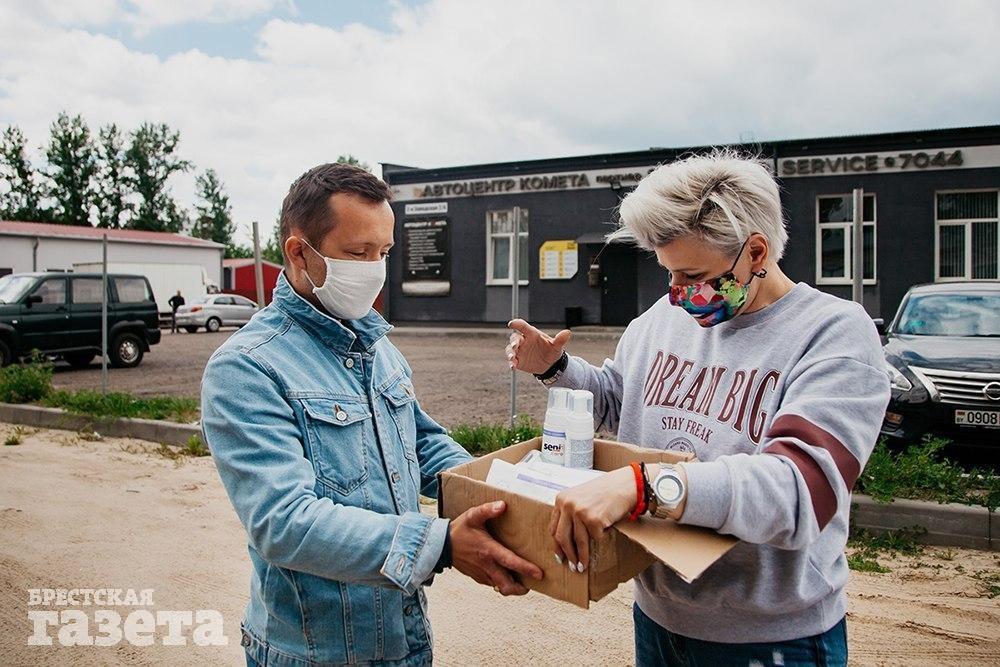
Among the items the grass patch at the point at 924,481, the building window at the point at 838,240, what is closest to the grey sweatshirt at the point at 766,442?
the grass patch at the point at 924,481

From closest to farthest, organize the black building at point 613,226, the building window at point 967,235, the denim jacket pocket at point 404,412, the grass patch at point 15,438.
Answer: the denim jacket pocket at point 404,412
the grass patch at point 15,438
the building window at point 967,235
the black building at point 613,226

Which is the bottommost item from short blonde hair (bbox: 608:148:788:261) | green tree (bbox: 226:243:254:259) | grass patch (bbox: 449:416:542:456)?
grass patch (bbox: 449:416:542:456)

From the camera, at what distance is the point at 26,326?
1462 centimetres

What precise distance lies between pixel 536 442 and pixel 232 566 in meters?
3.41

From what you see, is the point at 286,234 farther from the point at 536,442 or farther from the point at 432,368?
the point at 432,368

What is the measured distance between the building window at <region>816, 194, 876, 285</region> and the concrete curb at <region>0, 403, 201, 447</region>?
1657 cm

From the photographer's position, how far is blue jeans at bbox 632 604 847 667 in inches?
69.6

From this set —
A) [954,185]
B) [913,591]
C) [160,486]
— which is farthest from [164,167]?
[913,591]

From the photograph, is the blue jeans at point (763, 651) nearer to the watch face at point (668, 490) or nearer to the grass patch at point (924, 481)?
the watch face at point (668, 490)

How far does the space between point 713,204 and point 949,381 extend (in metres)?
5.95

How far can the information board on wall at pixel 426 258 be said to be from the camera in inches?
992

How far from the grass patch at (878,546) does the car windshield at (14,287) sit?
1496 cm

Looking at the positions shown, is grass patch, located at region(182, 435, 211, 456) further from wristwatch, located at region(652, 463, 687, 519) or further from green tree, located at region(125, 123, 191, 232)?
green tree, located at region(125, 123, 191, 232)

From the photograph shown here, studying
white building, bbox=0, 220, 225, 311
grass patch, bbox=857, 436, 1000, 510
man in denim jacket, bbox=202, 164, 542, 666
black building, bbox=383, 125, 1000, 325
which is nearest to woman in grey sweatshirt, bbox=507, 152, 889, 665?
man in denim jacket, bbox=202, 164, 542, 666
